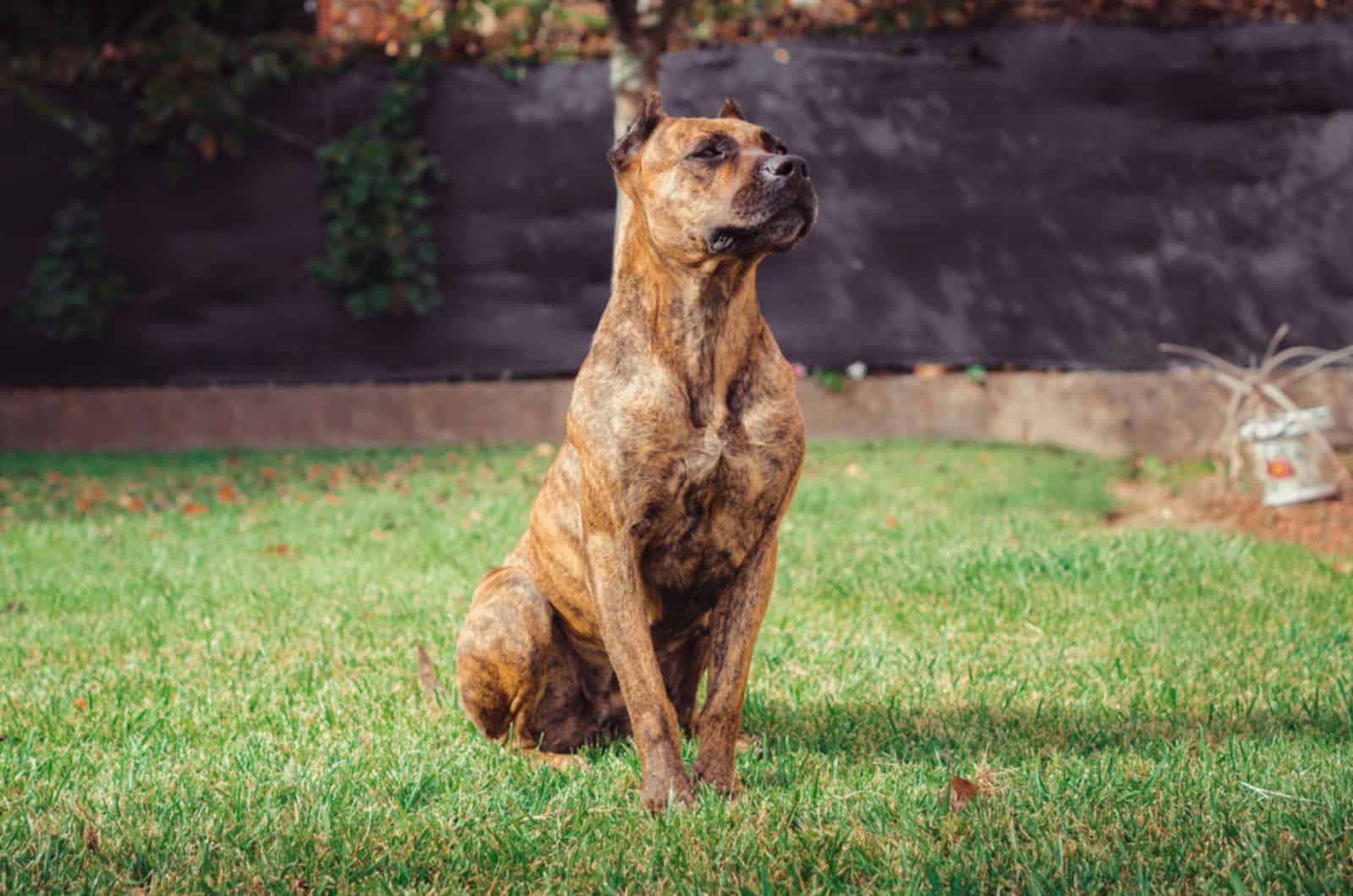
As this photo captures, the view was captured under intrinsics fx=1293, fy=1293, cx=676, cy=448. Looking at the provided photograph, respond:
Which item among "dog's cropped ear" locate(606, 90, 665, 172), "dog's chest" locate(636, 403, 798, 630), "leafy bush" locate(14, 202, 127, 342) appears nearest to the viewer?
"dog's chest" locate(636, 403, 798, 630)

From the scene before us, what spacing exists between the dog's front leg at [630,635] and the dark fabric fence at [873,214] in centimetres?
→ 663

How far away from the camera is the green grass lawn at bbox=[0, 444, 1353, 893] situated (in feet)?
8.50

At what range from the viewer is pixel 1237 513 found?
6848mm

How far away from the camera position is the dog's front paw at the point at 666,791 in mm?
2910

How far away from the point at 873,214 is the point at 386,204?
12.0ft

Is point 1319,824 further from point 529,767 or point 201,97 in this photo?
point 201,97

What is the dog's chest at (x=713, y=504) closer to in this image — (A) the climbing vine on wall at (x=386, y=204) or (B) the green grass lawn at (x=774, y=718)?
(B) the green grass lawn at (x=774, y=718)

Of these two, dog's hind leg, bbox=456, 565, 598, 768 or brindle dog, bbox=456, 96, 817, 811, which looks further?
dog's hind leg, bbox=456, 565, 598, 768

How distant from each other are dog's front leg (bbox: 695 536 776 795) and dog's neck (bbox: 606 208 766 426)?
0.43 metres

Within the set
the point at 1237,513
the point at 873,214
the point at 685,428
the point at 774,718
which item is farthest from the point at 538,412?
the point at 685,428

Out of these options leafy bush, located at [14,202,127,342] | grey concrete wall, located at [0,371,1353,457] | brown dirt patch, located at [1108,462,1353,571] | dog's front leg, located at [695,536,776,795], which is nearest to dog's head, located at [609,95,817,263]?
dog's front leg, located at [695,536,776,795]

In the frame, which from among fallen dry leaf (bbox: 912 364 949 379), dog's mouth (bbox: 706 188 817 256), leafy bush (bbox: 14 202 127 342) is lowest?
fallen dry leaf (bbox: 912 364 949 379)

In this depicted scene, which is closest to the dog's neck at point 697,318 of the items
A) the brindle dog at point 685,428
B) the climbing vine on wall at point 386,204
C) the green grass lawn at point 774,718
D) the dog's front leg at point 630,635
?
the brindle dog at point 685,428

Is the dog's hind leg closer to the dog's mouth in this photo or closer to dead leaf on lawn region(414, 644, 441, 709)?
dead leaf on lawn region(414, 644, 441, 709)
